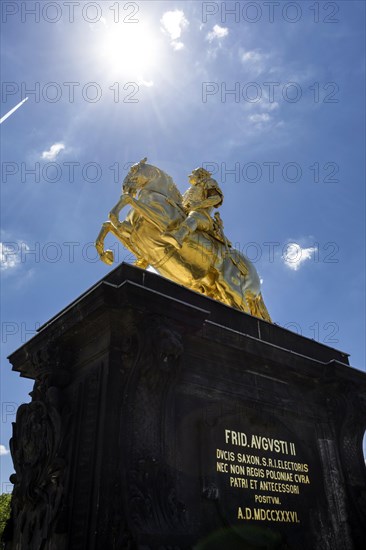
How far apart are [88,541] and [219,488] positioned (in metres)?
1.93

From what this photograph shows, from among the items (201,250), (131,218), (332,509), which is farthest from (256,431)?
(131,218)

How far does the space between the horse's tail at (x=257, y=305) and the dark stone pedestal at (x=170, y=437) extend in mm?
2421

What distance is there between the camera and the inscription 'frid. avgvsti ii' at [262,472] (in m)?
7.30

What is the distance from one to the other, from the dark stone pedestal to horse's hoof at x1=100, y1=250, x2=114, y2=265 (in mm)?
2780

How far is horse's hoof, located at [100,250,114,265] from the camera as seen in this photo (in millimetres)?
10789

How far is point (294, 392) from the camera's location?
356 inches

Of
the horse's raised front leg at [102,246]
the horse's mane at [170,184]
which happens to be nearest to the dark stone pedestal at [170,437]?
the horse's raised front leg at [102,246]

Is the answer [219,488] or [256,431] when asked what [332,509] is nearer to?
[256,431]

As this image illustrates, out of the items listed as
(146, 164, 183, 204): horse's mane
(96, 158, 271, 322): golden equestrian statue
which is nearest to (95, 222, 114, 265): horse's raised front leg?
(96, 158, 271, 322): golden equestrian statue

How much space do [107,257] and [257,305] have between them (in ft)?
11.6

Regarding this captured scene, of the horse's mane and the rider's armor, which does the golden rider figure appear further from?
the horse's mane

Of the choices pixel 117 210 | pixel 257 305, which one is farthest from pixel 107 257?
pixel 257 305

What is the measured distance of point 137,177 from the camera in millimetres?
11695

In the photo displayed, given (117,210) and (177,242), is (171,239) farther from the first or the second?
(117,210)
